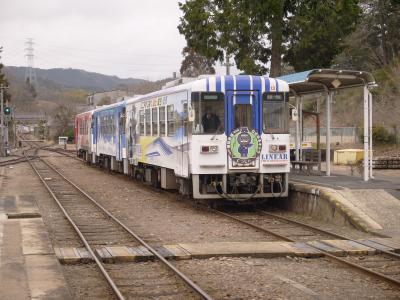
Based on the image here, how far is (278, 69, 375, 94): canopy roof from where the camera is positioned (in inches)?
615

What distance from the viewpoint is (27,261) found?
8.98 m

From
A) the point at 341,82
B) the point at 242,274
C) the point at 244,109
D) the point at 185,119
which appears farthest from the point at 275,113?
the point at 242,274

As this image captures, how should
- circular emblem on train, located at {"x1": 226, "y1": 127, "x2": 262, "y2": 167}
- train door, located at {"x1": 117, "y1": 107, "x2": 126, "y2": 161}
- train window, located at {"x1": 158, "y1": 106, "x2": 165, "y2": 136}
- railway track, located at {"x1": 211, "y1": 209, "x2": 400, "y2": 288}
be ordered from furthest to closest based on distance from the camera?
train door, located at {"x1": 117, "y1": 107, "x2": 126, "y2": 161}
train window, located at {"x1": 158, "y1": 106, "x2": 165, "y2": 136}
circular emblem on train, located at {"x1": 226, "y1": 127, "x2": 262, "y2": 167}
railway track, located at {"x1": 211, "y1": 209, "x2": 400, "y2": 288}

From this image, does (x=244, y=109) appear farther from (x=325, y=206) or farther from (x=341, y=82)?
(x=341, y=82)

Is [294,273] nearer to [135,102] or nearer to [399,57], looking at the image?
[135,102]

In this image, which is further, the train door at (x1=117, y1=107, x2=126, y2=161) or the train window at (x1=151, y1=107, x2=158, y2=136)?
the train door at (x1=117, y1=107, x2=126, y2=161)

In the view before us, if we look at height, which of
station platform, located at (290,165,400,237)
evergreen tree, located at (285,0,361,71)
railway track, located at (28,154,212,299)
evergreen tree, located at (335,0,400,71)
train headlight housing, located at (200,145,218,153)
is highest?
evergreen tree, located at (335,0,400,71)

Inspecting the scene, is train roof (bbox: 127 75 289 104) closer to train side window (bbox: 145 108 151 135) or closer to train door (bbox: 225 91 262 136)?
train door (bbox: 225 91 262 136)

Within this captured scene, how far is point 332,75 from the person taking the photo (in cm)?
1581

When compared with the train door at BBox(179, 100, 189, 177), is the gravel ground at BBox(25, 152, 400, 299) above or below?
below

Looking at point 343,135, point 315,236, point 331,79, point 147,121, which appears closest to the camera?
point 315,236

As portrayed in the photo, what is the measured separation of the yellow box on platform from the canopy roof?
14.7 metres

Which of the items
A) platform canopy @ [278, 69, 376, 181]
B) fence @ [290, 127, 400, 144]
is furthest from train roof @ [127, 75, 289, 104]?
fence @ [290, 127, 400, 144]

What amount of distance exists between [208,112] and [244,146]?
3.65 feet
